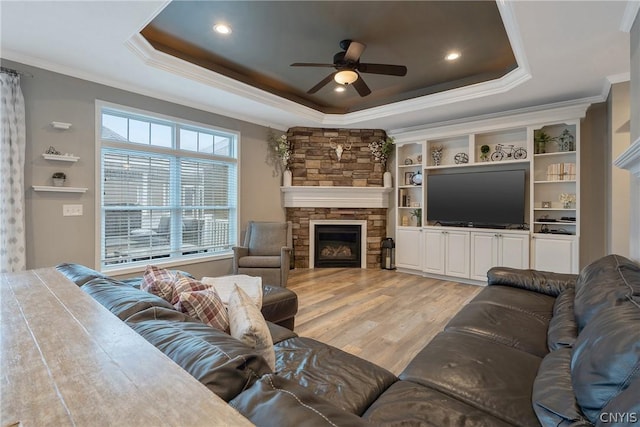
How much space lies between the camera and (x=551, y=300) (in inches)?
91.6

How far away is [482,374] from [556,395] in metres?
0.30

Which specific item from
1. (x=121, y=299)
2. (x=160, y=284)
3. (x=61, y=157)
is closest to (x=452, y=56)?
(x=160, y=284)

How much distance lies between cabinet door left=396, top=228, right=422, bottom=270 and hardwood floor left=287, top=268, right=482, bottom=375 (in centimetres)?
22

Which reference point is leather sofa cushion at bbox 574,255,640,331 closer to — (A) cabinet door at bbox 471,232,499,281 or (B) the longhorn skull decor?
(A) cabinet door at bbox 471,232,499,281

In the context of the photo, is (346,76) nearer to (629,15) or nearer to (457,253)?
(629,15)

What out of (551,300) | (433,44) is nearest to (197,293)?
(551,300)

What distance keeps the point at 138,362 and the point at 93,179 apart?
3.46 metres

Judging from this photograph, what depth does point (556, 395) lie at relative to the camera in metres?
1.03

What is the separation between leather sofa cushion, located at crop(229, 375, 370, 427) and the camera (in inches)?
24.0

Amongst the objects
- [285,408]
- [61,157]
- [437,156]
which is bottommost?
[285,408]

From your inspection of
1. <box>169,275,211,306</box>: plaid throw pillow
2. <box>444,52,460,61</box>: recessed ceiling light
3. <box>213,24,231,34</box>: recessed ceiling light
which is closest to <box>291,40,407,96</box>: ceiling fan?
<box>213,24,231,34</box>: recessed ceiling light

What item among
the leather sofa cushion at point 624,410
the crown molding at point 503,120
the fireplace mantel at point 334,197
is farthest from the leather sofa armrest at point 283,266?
the leather sofa cushion at point 624,410

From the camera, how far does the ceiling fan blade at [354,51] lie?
283cm

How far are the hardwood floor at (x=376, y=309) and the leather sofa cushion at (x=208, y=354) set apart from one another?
166 centimetres
